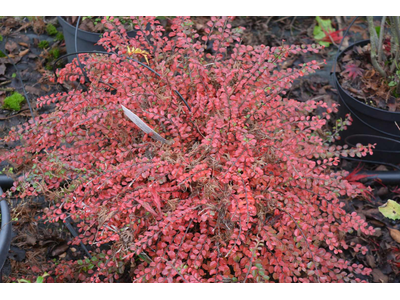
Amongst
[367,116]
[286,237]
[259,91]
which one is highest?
[259,91]

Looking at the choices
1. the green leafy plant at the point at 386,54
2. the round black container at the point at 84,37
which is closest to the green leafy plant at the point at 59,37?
the round black container at the point at 84,37

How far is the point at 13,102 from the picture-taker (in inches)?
123

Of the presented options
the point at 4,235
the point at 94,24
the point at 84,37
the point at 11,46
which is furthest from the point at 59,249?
the point at 11,46

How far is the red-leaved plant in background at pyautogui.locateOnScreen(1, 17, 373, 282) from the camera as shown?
187 centimetres

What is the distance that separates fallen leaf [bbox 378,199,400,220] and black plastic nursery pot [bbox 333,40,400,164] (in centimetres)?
43

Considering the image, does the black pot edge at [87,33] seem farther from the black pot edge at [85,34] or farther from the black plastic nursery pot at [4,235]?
the black plastic nursery pot at [4,235]

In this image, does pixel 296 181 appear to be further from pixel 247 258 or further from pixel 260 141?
pixel 247 258

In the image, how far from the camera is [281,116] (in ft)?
7.79

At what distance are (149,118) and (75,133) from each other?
0.48 metres

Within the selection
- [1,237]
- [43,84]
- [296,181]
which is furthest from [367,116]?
[43,84]

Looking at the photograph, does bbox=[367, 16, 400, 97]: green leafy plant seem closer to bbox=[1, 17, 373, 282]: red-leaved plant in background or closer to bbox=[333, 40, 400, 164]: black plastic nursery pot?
bbox=[333, 40, 400, 164]: black plastic nursery pot

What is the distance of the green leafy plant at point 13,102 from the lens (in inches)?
123

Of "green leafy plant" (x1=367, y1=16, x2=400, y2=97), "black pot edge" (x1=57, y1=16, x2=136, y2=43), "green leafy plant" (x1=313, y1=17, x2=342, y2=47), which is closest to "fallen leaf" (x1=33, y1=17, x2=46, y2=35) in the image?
"black pot edge" (x1=57, y1=16, x2=136, y2=43)

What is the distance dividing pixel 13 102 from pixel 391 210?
291 cm
